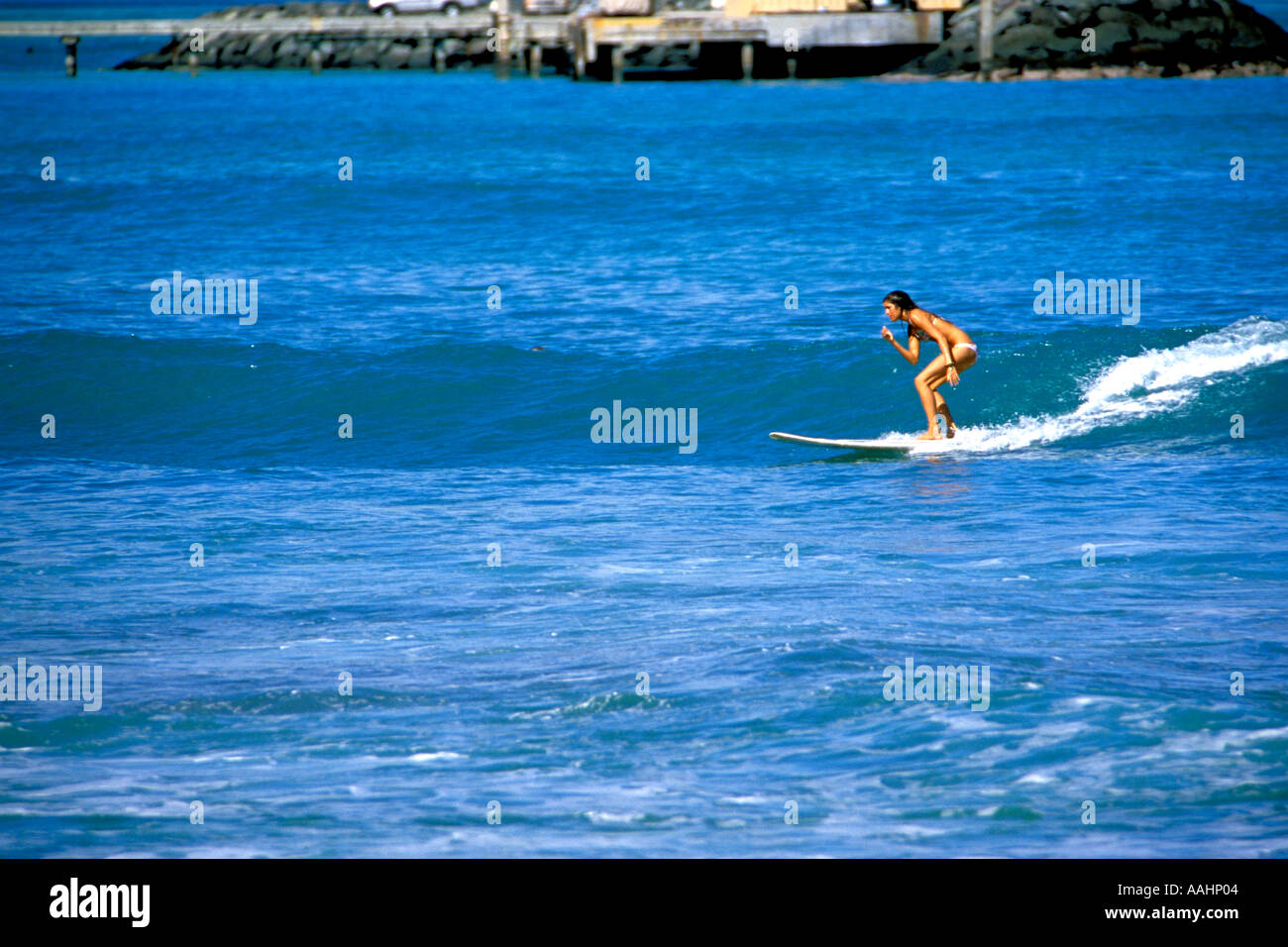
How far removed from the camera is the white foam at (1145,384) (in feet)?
50.1

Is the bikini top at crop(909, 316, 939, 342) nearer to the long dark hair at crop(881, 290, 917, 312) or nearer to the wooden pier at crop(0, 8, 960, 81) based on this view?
the long dark hair at crop(881, 290, 917, 312)

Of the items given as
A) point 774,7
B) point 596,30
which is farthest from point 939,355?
point 774,7

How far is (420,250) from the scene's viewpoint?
26984 millimetres

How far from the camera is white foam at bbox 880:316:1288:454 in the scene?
15.3 metres

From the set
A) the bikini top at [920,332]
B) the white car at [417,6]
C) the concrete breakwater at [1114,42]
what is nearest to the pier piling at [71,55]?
the white car at [417,6]

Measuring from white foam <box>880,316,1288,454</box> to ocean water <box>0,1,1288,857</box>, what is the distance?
0.10 metres

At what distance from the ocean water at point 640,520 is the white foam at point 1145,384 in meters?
0.10

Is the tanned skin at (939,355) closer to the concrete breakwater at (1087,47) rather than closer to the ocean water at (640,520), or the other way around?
the ocean water at (640,520)

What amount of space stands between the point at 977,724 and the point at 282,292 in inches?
744

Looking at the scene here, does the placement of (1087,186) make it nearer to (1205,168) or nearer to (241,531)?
(1205,168)

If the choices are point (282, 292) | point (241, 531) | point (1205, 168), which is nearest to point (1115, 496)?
point (241, 531)

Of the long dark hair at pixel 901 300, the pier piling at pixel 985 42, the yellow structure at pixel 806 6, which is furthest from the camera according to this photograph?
the yellow structure at pixel 806 6

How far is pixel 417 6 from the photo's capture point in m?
63.8

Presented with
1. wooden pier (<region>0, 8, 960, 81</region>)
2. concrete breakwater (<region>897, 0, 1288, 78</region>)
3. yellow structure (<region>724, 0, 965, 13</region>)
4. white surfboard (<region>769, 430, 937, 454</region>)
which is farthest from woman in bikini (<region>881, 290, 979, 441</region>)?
concrete breakwater (<region>897, 0, 1288, 78</region>)
